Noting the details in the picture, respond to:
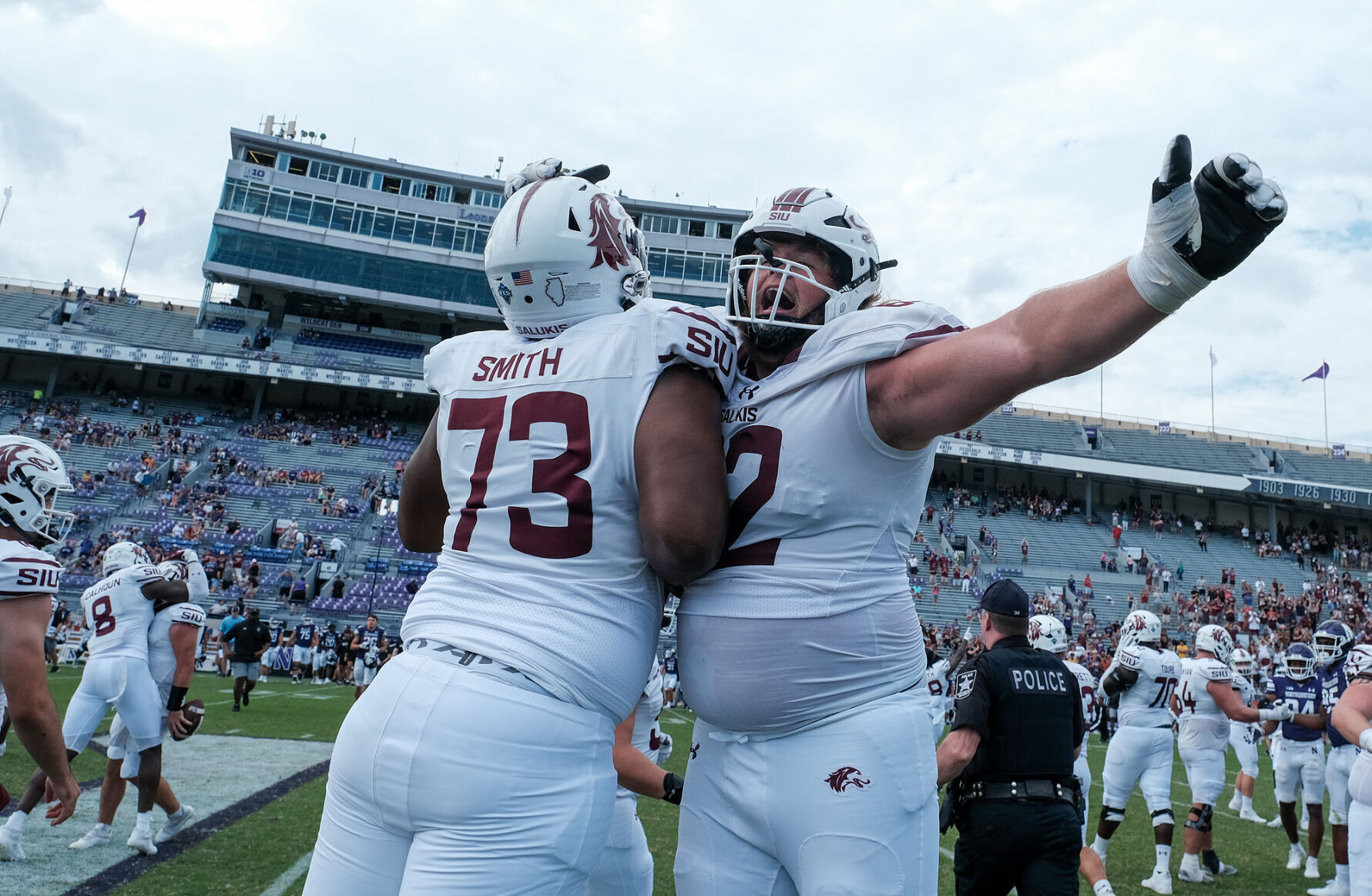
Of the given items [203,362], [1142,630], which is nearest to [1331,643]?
[1142,630]

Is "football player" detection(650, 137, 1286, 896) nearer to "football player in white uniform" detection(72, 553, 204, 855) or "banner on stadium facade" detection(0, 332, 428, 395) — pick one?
"football player in white uniform" detection(72, 553, 204, 855)

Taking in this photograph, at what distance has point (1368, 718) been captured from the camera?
5.64 meters

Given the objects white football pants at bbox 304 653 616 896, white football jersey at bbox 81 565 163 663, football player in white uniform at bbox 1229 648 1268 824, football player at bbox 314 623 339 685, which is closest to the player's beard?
white football pants at bbox 304 653 616 896

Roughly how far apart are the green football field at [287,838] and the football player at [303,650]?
7592 mm

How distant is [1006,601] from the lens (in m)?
4.92

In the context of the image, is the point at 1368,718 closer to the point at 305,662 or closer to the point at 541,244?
the point at 541,244

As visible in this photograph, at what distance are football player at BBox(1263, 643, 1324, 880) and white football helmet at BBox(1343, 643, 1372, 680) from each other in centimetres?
252

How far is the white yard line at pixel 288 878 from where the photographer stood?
18.8 ft

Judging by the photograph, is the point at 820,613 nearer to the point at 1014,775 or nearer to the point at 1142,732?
the point at 1014,775

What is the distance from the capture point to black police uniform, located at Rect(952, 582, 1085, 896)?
14.5ft

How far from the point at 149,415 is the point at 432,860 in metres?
42.5

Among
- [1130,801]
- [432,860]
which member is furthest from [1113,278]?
[1130,801]

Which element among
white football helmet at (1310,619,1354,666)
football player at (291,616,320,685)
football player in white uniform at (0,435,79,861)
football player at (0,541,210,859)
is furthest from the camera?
football player at (291,616,320,685)

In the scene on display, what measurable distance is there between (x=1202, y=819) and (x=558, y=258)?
27.7ft
